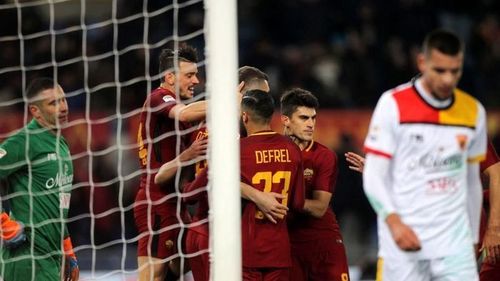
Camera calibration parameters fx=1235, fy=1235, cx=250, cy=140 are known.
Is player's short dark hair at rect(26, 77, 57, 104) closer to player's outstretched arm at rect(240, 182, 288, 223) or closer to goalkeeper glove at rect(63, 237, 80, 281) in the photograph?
goalkeeper glove at rect(63, 237, 80, 281)

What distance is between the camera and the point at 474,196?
6.27 m

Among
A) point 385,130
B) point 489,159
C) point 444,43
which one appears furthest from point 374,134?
point 489,159

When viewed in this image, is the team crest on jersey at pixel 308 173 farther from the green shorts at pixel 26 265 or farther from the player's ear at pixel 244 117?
the green shorts at pixel 26 265

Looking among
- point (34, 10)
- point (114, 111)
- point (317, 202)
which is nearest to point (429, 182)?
point (317, 202)

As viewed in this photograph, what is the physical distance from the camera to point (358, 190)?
44.5 feet

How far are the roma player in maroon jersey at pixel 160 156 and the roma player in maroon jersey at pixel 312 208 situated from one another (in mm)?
677

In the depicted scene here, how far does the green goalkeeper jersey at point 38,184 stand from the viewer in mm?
7469

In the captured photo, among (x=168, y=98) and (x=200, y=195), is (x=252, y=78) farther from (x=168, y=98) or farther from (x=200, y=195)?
(x=200, y=195)

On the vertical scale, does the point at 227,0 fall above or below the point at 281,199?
above

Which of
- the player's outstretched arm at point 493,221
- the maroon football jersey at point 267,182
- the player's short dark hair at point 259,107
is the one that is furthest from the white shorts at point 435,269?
the player's short dark hair at point 259,107

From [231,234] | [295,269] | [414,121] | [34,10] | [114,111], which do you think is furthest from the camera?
[34,10]

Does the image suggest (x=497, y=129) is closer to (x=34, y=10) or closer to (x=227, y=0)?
(x=34, y=10)

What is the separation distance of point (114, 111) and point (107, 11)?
2549 millimetres

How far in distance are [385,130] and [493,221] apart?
113cm
